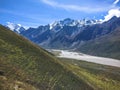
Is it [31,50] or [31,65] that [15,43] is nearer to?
[31,50]

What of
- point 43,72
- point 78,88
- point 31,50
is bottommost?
point 78,88

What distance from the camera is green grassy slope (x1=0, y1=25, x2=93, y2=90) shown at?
57.2 metres

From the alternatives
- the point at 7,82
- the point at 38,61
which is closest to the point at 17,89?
the point at 7,82

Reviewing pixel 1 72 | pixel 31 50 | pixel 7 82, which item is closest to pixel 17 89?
pixel 7 82

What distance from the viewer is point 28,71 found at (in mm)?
69688

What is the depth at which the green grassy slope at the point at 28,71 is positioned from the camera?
57.2 meters

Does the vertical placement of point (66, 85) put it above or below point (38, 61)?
below

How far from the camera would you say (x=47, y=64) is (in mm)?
83875

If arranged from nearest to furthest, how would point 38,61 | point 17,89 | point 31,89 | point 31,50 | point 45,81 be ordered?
1. point 17,89
2. point 31,89
3. point 45,81
4. point 38,61
5. point 31,50

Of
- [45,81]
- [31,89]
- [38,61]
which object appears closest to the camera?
[31,89]

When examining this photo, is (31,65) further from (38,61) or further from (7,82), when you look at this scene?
(7,82)

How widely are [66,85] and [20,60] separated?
52.5 ft

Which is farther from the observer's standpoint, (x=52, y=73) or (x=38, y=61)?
(x=38, y=61)

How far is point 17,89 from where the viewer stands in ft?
166
